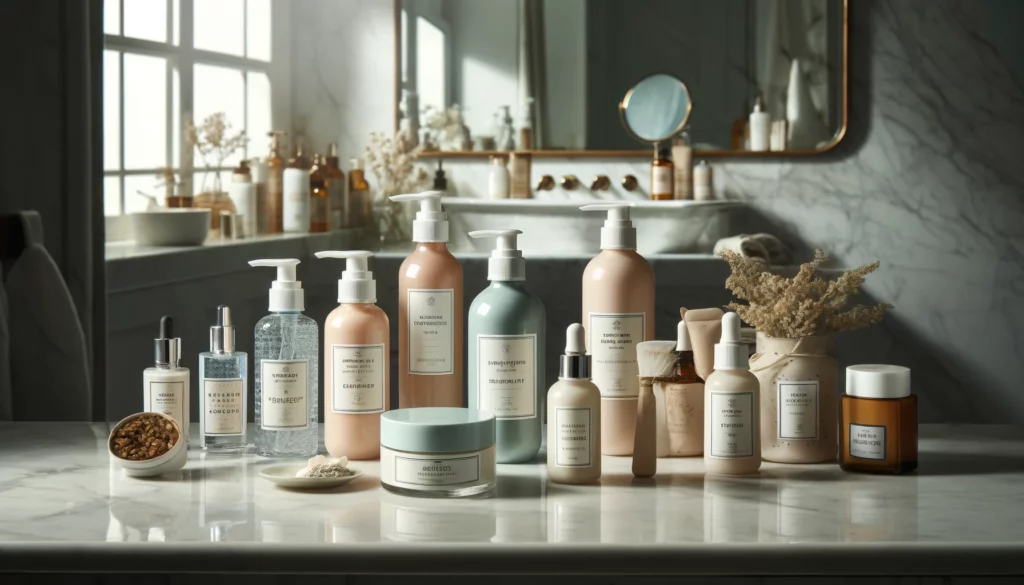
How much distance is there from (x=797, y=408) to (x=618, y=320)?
18 centimetres

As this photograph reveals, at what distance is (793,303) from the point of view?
993 millimetres

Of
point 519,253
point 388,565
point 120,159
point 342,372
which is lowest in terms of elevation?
point 388,565

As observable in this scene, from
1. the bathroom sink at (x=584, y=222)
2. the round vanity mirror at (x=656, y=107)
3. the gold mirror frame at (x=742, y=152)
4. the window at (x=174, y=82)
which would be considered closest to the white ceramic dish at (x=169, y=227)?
the window at (x=174, y=82)

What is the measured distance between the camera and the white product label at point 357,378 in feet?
3.19

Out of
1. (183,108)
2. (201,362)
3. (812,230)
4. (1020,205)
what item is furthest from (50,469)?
(1020,205)

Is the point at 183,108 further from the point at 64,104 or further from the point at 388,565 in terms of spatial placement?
the point at 388,565

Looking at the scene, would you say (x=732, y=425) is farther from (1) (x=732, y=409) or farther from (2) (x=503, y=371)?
(2) (x=503, y=371)

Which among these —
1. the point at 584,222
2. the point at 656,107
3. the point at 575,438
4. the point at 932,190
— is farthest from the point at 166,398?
the point at 932,190

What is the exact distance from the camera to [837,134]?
2996mm

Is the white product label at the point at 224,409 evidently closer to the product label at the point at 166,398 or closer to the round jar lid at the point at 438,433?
the product label at the point at 166,398

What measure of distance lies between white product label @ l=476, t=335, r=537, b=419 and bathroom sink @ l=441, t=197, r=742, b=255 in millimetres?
1740

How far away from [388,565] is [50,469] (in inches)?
16.6

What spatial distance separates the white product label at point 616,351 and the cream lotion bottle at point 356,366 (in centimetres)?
20

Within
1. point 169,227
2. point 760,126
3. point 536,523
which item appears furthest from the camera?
→ point 760,126
